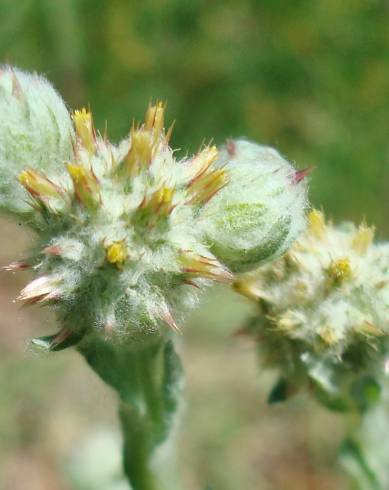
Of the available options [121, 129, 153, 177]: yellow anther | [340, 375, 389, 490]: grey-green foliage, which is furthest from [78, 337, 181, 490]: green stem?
[340, 375, 389, 490]: grey-green foliage

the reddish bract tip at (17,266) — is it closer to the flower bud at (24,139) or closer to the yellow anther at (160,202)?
the flower bud at (24,139)

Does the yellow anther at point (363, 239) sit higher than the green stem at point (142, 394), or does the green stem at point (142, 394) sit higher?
the yellow anther at point (363, 239)

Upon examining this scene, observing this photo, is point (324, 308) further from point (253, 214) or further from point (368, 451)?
point (368, 451)

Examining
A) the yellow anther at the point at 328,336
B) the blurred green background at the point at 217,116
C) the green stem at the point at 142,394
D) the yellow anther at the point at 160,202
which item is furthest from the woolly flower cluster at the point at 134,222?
the blurred green background at the point at 217,116

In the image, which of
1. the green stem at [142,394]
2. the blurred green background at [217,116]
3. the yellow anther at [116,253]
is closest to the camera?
the yellow anther at [116,253]

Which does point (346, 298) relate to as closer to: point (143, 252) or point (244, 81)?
point (143, 252)

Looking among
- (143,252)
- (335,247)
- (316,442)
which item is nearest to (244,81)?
(316,442)
